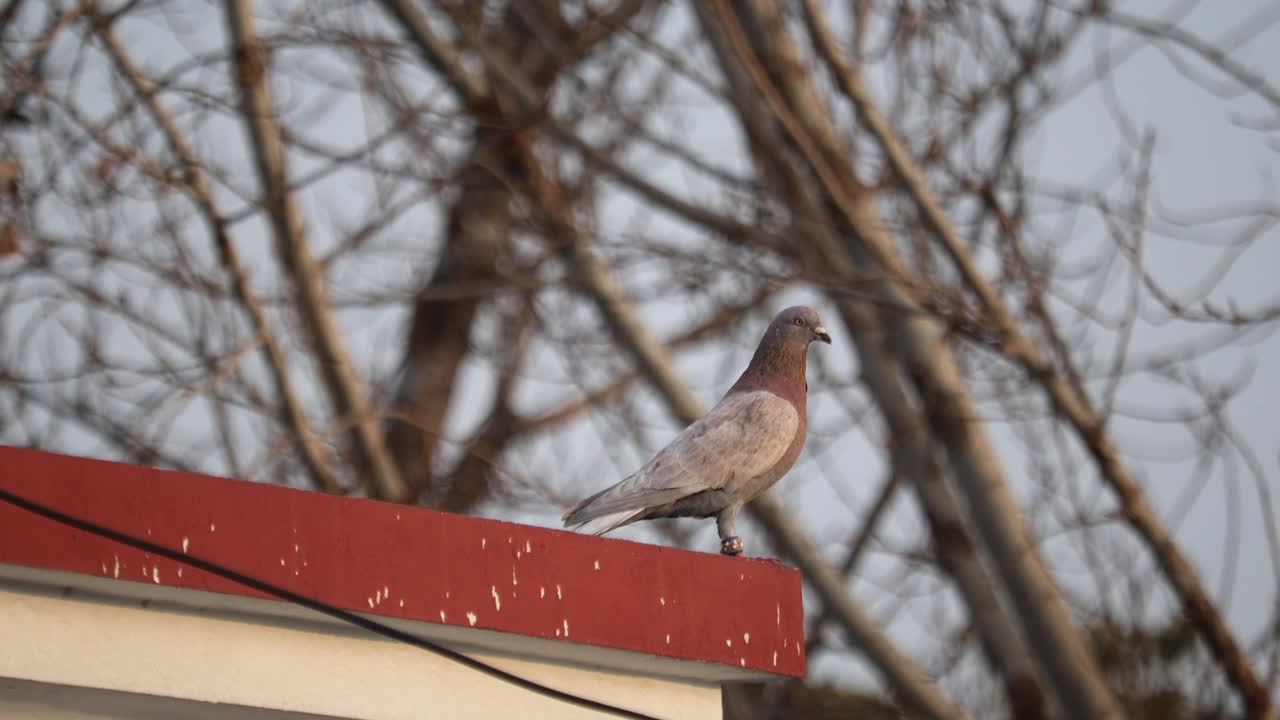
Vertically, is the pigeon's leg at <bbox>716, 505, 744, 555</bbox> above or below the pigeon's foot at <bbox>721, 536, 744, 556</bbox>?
above

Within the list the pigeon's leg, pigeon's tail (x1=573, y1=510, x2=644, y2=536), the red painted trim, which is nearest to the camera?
the red painted trim

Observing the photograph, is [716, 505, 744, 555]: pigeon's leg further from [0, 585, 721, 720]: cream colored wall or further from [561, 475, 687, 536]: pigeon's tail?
[0, 585, 721, 720]: cream colored wall

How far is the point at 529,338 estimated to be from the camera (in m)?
8.55

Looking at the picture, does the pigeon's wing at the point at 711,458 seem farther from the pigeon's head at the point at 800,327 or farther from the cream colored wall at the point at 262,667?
the cream colored wall at the point at 262,667

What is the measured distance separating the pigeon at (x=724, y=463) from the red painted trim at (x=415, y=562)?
0.23m

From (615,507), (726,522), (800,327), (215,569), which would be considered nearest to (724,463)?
(726,522)

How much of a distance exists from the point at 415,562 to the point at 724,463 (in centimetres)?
77

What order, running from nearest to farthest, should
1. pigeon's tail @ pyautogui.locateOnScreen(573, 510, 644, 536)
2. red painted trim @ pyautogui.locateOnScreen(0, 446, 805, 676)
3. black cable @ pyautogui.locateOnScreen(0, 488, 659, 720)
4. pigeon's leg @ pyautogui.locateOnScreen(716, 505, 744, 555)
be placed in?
1. black cable @ pyautogui.locateOnScreen(0, 488, 659, 720)
2. red painted trim @ pyautogui.locateOnScreen(0, 446, 805, 676)
3. pigeon's tail @ pyautogui.locateOnScreen(573, 510, 644, 536)
4. pigeon's leg @ pyautogui.locateOnScreen(716, 505, 744, 555)

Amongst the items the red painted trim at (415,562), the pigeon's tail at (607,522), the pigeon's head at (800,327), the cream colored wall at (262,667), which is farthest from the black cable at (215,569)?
the pigeon's head at (800,327)

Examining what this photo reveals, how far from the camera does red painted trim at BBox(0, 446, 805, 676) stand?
216cm

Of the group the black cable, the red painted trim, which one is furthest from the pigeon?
the black cable

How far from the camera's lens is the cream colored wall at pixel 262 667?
86.9 inches

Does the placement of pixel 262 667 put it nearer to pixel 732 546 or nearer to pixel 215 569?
pixel 215 569

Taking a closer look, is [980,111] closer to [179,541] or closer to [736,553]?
[736,553]
